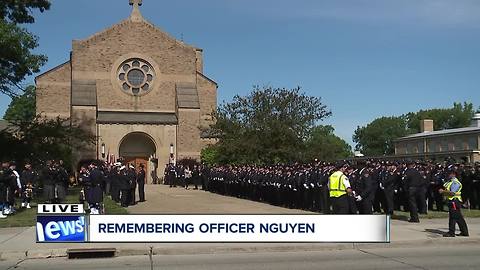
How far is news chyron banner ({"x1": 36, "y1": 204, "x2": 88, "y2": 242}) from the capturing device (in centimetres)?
1133

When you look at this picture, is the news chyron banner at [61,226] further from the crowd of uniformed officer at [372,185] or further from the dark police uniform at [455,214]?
the dark police uniform at [455,214]

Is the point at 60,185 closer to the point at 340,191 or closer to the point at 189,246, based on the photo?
the point at 189,246

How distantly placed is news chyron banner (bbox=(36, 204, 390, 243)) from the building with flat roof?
5447 cm

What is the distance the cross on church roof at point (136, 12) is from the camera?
5130 cm

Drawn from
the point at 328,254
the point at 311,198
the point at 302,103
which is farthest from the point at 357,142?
the point at 328,254

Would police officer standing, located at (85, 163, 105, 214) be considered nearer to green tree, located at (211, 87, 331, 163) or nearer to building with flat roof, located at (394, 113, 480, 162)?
green tree, located at (211, 87, 331, 163)

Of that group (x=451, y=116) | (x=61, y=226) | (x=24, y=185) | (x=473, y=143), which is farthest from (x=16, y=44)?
(x=451, y=116)

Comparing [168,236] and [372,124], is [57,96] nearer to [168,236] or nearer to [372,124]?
[168,236]

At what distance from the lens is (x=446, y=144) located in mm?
77438

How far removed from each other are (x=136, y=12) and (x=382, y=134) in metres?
78.7

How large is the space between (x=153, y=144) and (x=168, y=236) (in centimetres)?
3951

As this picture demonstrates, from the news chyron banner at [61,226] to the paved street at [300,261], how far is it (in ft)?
1.49

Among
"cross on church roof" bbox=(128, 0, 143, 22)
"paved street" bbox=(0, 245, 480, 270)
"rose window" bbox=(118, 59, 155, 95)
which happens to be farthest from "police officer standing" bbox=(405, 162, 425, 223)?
"cross on church roof" bbox=(128, 0, 143, 22)

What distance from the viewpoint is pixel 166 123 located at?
4972 cm
